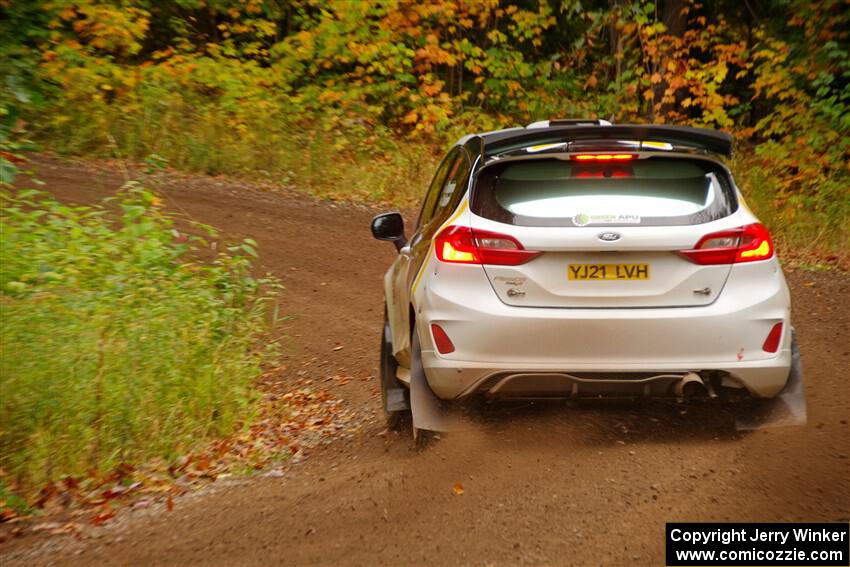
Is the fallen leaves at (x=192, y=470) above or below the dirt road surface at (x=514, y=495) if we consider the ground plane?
below

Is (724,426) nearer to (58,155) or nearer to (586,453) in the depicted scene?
(586,453)

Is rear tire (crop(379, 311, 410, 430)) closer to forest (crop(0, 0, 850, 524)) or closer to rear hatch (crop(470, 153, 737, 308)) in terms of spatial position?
forest (crop(0, 0, 850, 524))

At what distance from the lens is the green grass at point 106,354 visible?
582 centimetres

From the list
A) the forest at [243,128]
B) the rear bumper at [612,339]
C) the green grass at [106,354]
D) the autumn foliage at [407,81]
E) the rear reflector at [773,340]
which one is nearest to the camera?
the rear bumper at [612,339]

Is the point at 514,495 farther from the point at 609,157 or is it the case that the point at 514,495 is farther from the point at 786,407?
the point at 609,157

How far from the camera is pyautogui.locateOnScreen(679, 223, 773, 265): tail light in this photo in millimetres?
5133

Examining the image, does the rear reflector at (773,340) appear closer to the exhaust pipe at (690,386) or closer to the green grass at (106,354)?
the exhaust pipe at (690,386)

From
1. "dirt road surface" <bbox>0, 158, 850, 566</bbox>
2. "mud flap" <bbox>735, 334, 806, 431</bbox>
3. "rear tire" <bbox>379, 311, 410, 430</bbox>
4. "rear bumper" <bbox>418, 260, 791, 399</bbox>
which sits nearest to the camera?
"dirt road surface" <bbox>0, 158, 850, 566</bbox>

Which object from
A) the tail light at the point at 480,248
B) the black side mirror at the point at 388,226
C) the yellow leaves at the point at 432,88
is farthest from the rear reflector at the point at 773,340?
the yellow leaves at the point at 432,88

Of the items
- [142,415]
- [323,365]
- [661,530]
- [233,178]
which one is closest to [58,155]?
[233,178]

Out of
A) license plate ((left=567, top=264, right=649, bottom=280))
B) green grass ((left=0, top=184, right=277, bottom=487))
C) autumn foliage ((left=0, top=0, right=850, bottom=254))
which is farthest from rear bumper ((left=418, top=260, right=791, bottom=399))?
autumn foliage ((left=0, top=0, right=850, bottom=254))

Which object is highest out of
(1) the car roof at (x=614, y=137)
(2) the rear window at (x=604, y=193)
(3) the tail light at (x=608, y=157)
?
(1) the car roof at (x=614, y=137)

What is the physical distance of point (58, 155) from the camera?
17.0m

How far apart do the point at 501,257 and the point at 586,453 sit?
125cm
